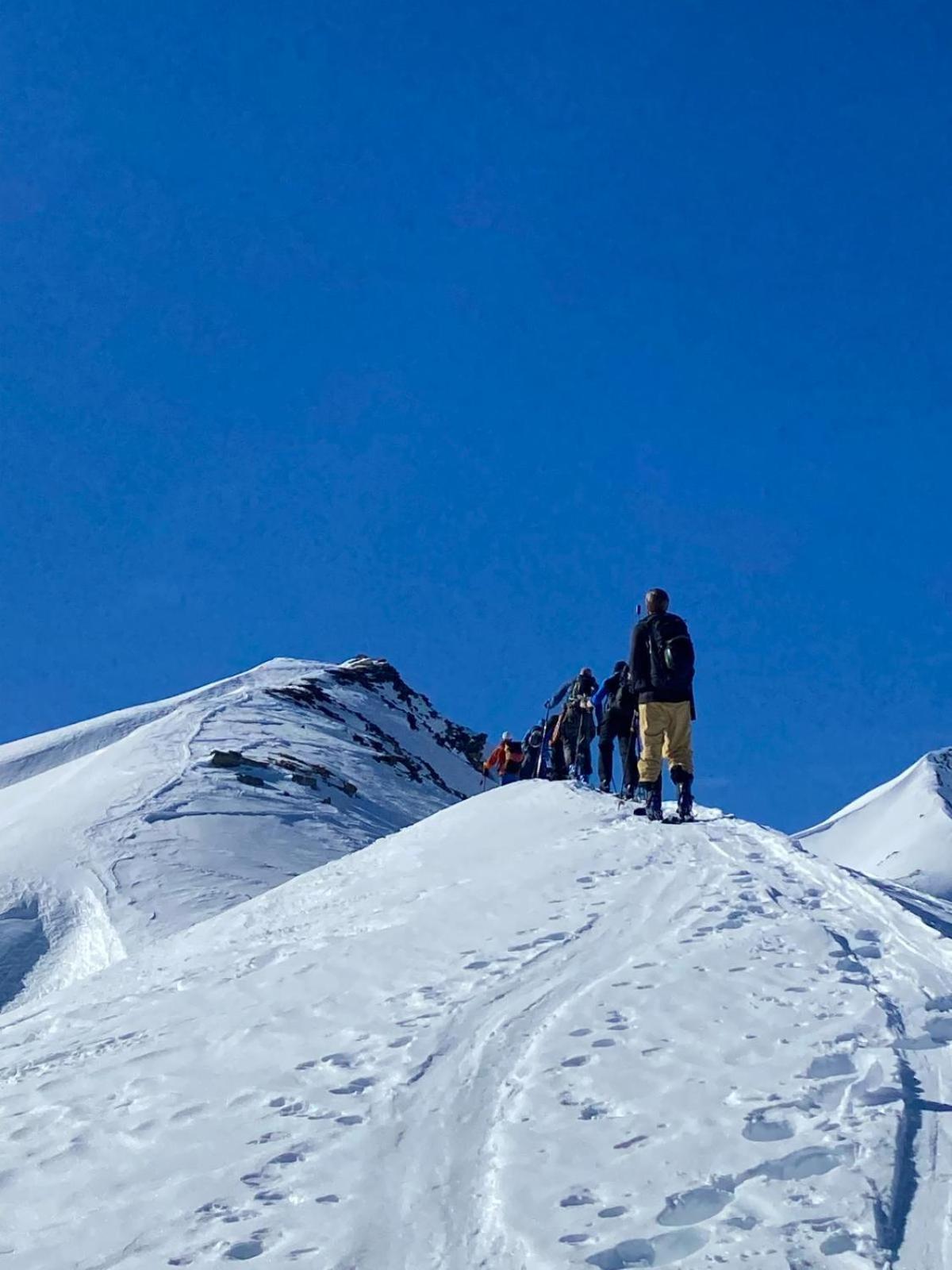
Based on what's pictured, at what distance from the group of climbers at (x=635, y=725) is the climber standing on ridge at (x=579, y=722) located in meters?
0.01

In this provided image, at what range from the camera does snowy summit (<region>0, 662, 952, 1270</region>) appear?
4.56 metres

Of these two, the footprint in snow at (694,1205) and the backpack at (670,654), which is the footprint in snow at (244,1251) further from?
the backpack at (670,654)

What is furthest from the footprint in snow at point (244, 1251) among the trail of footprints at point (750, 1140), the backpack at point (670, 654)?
the backpack at point (670, 654)

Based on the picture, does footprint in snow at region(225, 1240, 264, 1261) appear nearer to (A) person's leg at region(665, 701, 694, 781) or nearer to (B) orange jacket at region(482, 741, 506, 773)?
(A) person's leg at region(665, 701, 694, 781)

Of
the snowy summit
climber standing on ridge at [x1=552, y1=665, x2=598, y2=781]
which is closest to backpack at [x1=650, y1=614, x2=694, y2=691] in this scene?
the snowy summit

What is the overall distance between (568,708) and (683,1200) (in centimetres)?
1439

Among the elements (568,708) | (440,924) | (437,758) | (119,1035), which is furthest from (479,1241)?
(437,758)

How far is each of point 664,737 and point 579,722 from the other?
5.70 meters

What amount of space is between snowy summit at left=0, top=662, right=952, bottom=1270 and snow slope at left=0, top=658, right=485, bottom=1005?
1026cm

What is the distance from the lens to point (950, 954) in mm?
7332

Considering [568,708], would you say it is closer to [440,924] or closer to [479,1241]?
[440,924]

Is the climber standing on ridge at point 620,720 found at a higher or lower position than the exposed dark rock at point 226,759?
lower

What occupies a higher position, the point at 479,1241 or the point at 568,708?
the point at 568,708

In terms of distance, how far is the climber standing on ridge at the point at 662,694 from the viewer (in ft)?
42.2
